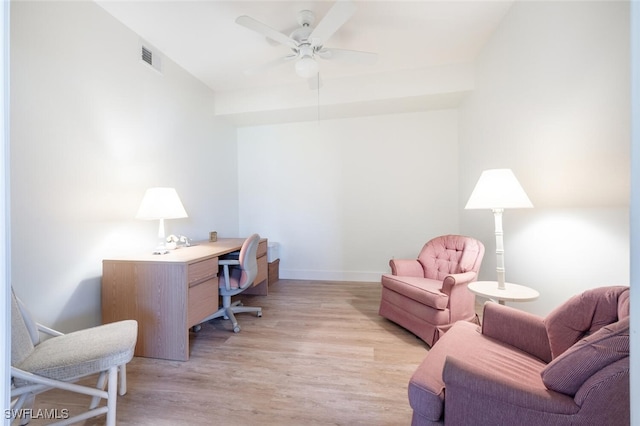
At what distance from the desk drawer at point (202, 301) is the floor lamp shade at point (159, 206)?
0.57 m

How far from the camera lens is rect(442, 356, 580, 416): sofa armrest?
804mm

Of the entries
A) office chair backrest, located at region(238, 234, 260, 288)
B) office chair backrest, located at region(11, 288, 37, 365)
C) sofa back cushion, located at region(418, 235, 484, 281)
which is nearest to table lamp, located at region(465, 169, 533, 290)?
sofa back cushion, located at region(418, 235, 484, 281)

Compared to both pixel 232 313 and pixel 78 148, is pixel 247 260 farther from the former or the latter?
pixel 78 148

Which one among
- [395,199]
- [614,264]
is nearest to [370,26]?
[395,199]

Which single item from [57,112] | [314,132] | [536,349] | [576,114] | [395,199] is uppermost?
[314,132]

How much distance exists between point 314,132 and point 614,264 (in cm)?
331

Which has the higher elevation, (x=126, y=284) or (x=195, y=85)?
(x=195, y=85)

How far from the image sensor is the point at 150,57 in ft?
7.89

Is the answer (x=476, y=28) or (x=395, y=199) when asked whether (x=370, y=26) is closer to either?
(x=476, y=28)

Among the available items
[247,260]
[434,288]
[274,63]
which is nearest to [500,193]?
[434,288]

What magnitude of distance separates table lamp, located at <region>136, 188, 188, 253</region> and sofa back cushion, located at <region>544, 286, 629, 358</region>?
8.11ft

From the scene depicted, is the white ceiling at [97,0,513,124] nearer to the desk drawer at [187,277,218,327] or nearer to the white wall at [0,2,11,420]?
the white wall at [0,2,11,420]

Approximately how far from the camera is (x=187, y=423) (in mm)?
1271

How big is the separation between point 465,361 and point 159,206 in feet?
7.30
